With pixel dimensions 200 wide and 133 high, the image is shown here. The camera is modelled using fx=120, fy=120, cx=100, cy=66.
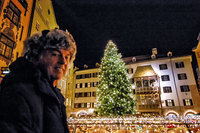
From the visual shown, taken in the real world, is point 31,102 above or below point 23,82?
below

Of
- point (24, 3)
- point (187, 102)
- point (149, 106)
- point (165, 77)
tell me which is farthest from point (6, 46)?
point (187, 102)

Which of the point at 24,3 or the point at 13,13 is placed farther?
the point at 24,3

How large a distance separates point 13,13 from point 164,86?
27872 mm

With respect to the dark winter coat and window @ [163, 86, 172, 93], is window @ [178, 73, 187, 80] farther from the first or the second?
the dark winter coat

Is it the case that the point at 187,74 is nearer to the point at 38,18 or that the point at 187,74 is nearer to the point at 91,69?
the point at 91,69

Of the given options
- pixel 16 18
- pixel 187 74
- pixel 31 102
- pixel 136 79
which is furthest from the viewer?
pixel 136 79

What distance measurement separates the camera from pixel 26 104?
32.4 inches

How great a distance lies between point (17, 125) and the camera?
0.73 meters

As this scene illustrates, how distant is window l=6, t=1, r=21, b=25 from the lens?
432 inches

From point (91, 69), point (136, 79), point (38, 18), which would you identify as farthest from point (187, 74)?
point (38, 18)

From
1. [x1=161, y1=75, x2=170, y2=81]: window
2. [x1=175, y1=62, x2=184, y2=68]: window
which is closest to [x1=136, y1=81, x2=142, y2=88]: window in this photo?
[x1=161, y1=75, x2=170, y2=81]: window

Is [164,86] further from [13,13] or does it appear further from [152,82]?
[13,13]

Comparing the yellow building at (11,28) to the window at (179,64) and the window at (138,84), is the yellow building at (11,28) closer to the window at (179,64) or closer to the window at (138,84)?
the window at (138,84)

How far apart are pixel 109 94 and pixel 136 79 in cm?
1354
